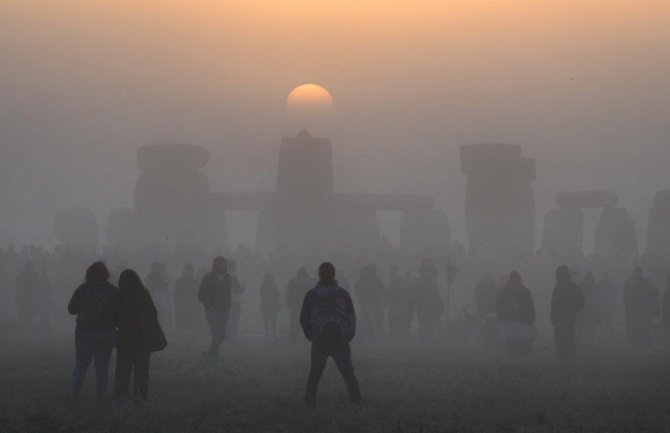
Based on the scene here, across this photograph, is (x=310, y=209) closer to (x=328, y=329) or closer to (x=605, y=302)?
(x=605, y=302)

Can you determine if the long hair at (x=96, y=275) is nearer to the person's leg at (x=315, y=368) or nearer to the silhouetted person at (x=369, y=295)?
the person's leg at (x=315, y=368)

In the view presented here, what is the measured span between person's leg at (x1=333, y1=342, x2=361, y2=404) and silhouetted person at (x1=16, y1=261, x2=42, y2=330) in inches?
777

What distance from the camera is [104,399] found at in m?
13.7

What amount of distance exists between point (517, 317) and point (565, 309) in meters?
1.10

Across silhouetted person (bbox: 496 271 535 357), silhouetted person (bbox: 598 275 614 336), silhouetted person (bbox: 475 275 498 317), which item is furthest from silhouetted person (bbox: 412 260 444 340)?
silhouetted person (bbox: 496 271 535 357)

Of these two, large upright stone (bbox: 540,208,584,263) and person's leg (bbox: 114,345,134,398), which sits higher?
large upright stone (bbox: 540,208,584,263)

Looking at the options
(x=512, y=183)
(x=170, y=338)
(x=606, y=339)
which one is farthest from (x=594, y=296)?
(x=512, y=183)

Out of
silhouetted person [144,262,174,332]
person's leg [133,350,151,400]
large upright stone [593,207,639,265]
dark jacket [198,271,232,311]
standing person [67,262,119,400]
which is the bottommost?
person's leg [133,350,151,400]

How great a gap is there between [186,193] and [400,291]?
5322cm

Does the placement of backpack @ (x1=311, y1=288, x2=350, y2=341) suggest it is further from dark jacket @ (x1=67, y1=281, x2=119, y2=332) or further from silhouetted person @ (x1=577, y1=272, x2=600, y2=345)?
silhouetted person @ (x1=577, y1=272, x2=600, y2=345)

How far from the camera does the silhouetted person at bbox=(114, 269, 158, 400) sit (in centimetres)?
1355

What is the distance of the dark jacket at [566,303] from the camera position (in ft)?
69.5

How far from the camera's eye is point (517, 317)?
859 inches

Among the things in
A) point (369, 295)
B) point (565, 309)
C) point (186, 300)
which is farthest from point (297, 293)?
point (565, 309)
